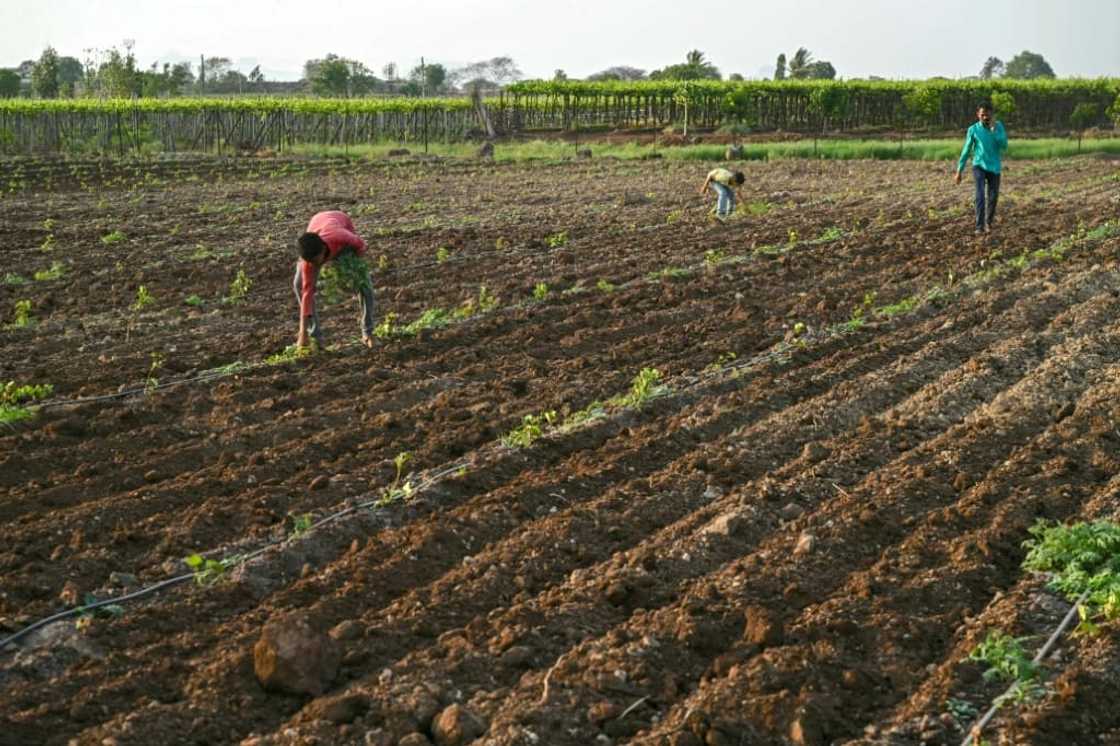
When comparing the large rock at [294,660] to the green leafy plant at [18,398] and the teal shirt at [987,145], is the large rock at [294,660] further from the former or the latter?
the teal shirt at [987,145]

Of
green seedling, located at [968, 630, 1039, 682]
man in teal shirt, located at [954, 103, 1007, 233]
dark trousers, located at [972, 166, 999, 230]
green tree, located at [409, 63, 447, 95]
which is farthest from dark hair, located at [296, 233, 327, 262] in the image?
green tree, located at [409, 63, 447, 95]

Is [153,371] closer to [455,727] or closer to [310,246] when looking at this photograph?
[310,246]

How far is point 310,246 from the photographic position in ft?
29.7

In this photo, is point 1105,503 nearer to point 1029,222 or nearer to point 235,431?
point 235,431

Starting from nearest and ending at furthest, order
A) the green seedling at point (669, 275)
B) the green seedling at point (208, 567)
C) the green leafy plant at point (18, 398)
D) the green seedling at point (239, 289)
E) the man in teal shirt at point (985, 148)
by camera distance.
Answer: the green seedling at point (208, 567)
the green leafy plant at point (18, 398)
the green seedling at point (239, 289)
the green seedling at point (669, 275)
the man in teal shirt at point (985, 148)

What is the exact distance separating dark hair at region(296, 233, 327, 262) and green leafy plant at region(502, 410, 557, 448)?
200cm

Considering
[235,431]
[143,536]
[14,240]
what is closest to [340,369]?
[235,431]

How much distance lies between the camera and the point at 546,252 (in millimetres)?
15719

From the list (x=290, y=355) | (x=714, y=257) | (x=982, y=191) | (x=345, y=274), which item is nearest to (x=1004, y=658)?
(x=345, y=274)

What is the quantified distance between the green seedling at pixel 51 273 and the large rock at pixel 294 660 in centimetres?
1041

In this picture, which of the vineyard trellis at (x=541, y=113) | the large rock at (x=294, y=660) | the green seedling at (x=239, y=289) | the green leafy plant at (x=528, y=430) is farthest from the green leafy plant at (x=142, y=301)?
the vineyard trellis at (x=541, y=113)

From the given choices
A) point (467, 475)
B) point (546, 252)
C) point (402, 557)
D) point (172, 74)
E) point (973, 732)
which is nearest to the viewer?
point (973, 732)

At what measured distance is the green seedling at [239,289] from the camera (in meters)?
12.9

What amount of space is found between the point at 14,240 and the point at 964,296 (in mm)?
12424
